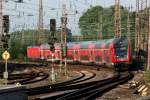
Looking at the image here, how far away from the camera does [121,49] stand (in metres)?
39.4

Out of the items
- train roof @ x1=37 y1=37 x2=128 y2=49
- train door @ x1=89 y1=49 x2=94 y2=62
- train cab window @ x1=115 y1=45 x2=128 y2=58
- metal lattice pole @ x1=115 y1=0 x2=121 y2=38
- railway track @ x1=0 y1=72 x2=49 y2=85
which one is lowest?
railway track @ x1=0 y1=72 x2=49 y2=85

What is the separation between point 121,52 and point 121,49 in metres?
0.25

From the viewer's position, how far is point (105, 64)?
40.8 meters

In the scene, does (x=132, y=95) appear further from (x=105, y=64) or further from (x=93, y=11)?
(x=93, y=11)

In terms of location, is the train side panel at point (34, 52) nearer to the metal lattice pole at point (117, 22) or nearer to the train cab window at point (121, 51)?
the metal lattice pole at point (117, 22)

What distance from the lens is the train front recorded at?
3894cm

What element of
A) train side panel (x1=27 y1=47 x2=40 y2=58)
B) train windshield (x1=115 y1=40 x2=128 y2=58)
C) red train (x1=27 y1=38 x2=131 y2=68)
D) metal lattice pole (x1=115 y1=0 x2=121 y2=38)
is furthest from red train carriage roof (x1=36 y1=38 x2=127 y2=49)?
train side panel (x1=27 y1=47 x2=40 y2=58)

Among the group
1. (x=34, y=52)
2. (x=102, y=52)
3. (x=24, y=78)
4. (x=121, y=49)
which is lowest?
(x=24, y=78)

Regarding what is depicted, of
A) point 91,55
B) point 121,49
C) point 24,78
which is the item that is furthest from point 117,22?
point 24,78

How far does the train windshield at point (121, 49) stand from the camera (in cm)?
3908

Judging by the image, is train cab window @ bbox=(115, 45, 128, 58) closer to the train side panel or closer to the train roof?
the train roof

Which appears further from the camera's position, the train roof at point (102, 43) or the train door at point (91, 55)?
the train door at point (91, 55)

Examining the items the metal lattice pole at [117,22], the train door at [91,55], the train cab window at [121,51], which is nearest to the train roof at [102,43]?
the train cab window at [121,51]

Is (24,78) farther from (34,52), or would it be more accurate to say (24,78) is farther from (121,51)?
(34,52)
